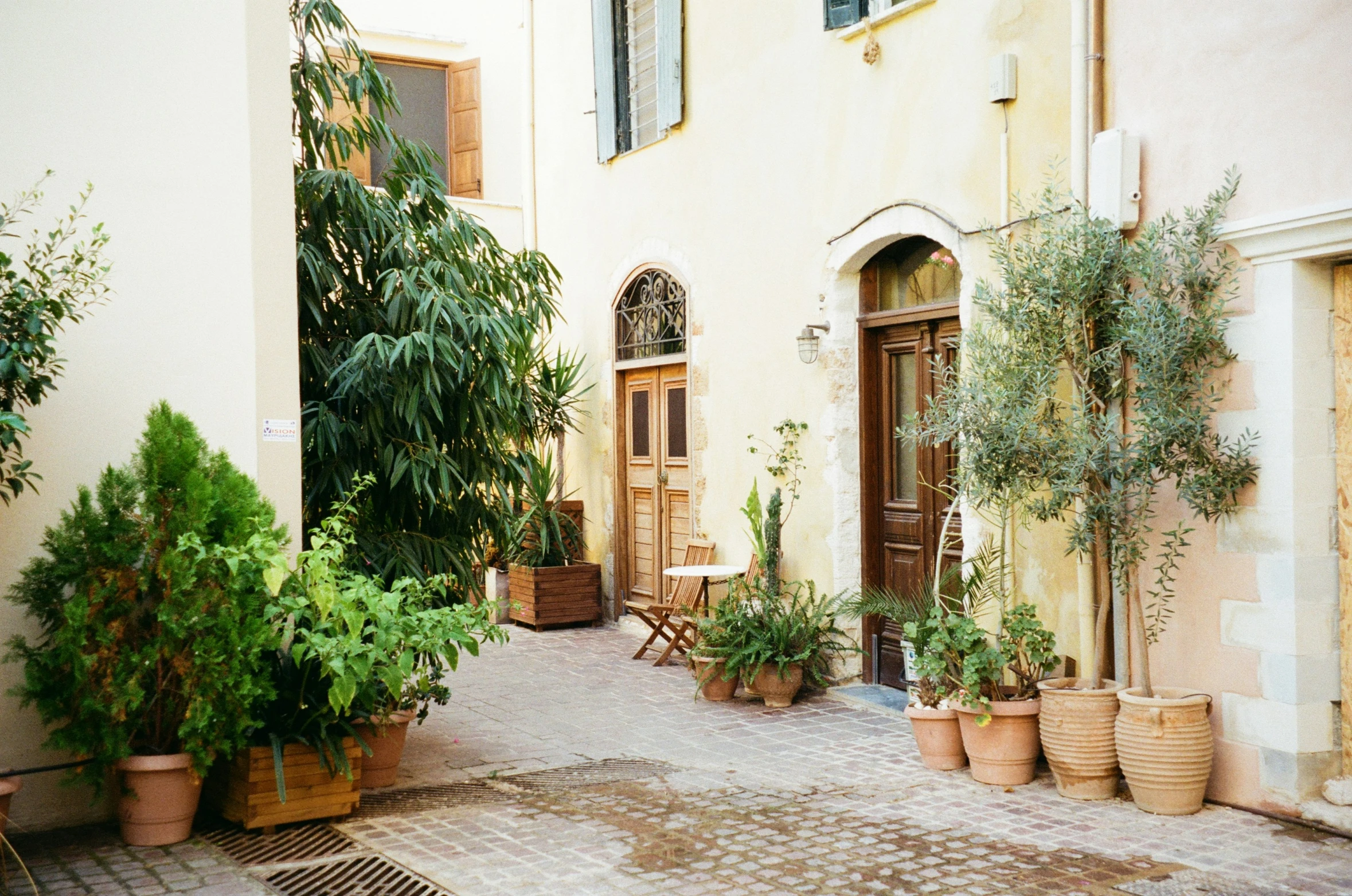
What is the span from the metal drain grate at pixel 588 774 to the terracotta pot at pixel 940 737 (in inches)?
46.2

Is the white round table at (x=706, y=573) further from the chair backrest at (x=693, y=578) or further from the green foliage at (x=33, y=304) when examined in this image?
the green foliage at (x=33, y=304)

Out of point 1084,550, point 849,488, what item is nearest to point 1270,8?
point 1084,550

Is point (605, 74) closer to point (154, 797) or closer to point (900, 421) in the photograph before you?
point (900, 421)

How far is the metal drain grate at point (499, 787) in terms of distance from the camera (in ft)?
17.1

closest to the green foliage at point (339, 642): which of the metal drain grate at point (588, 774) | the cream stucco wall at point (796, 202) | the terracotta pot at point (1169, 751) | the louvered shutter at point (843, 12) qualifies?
the metal drain grate at point (588, 774)

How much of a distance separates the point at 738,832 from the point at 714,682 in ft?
8.34

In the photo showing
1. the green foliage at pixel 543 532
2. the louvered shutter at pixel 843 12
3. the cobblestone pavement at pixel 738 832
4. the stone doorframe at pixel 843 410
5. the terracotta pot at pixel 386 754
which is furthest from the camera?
the green foliage at pixel 543 532

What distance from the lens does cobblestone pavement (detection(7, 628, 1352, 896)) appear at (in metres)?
4.18

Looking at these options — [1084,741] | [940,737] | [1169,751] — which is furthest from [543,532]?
[1169,751]

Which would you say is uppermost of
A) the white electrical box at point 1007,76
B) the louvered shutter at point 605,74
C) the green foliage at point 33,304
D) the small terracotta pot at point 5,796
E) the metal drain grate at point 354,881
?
the louvered shutter at point 605,74

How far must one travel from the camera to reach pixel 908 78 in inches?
273

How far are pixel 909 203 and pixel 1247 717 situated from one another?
332 centimetres

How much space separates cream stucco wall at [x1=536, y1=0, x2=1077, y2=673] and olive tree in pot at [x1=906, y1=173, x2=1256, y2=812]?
31.6 inches

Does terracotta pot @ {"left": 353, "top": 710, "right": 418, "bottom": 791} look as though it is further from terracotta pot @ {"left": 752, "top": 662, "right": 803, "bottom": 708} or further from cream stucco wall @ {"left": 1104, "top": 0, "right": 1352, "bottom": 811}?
cream stucco wall @ {"left": 1104, "top": 0, "right": 1352, "bottom": 811}
